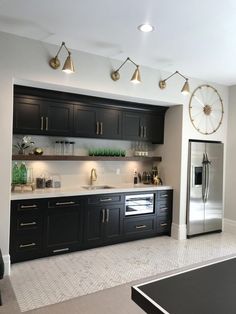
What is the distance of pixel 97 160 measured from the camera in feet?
14.8

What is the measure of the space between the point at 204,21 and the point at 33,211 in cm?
310

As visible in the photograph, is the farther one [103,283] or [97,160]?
[97,160]

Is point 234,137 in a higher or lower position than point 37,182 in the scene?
higher

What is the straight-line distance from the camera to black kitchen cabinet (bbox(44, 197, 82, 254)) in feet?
12.2

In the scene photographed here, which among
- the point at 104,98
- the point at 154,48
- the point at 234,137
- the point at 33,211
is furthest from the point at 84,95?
the point at 234,137

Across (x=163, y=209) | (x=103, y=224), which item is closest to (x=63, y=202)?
(x=103, y=224)

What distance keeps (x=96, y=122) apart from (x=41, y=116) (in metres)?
0.91

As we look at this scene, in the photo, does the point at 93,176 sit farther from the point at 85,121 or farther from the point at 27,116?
the point at 27,116

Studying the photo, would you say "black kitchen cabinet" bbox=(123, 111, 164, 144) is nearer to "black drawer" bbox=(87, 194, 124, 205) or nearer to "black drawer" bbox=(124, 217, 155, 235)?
"black drawer" bbox=(87, 194, 124, 205)

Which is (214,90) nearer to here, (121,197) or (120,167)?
(120,167)

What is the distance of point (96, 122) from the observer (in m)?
4.37

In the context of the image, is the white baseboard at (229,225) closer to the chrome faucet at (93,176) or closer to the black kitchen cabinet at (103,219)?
the black kitchen cabinet at (103,219)

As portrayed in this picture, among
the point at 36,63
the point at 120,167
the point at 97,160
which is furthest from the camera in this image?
the point at 120,167

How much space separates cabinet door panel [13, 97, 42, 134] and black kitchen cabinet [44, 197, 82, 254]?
1072 millimetres
